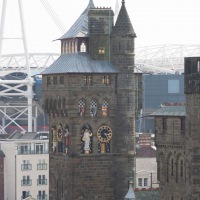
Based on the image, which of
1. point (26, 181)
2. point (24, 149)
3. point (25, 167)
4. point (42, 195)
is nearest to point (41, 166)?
point (25, 167)

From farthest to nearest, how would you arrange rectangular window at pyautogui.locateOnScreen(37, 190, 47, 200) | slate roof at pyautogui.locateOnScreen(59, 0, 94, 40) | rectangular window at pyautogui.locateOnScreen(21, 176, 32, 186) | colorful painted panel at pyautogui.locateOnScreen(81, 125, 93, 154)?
rectangular window at pyautogui.locateOnScreen(21, 176, 32, 186) < rectangular window at pyautogui.locateOnScreen(37, 190, 47, 200) < slate roof at pyautogui.locateOnScreen(59, 0, 94, 40) < colorful painted panel at pyautogui.locateOnScreen(81, 125, 93, 154)

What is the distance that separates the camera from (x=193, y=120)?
79438 mm

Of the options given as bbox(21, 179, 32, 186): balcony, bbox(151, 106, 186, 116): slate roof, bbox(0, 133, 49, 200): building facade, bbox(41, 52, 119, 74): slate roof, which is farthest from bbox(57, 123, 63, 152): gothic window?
bbox(21, 179, 32, 186): balcony

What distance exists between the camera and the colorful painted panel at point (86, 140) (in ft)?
341

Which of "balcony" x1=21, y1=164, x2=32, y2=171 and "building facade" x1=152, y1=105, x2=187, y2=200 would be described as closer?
"building facade" x1=152, y1=105, x2=187, y2=200

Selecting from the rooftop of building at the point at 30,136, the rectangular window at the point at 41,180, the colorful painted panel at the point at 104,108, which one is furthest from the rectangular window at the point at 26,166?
the colorful painted panel at the point at 104,108

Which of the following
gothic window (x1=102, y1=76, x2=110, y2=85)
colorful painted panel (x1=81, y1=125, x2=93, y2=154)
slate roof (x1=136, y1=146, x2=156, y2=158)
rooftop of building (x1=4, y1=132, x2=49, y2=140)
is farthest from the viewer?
rooftop of building (x1=4, y1=132, x2=49, y2=140)

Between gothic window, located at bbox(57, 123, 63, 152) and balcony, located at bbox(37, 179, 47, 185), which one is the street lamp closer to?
gothic window, located at bbox(57, 123, 63, 152)

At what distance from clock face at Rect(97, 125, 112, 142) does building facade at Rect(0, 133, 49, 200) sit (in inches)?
2318

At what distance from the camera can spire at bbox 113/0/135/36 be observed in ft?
346

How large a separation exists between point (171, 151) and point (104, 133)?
13214 mm

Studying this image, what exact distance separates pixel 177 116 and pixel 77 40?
18.3 meters

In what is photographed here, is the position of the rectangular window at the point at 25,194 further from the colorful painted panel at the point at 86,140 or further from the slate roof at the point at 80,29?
the colorful painted panel at the point at 86,140

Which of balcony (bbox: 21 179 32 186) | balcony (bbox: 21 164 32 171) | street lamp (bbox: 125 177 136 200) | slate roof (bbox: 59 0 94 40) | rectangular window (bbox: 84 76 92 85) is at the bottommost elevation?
balcony (bbox: 21 179 32 186)
